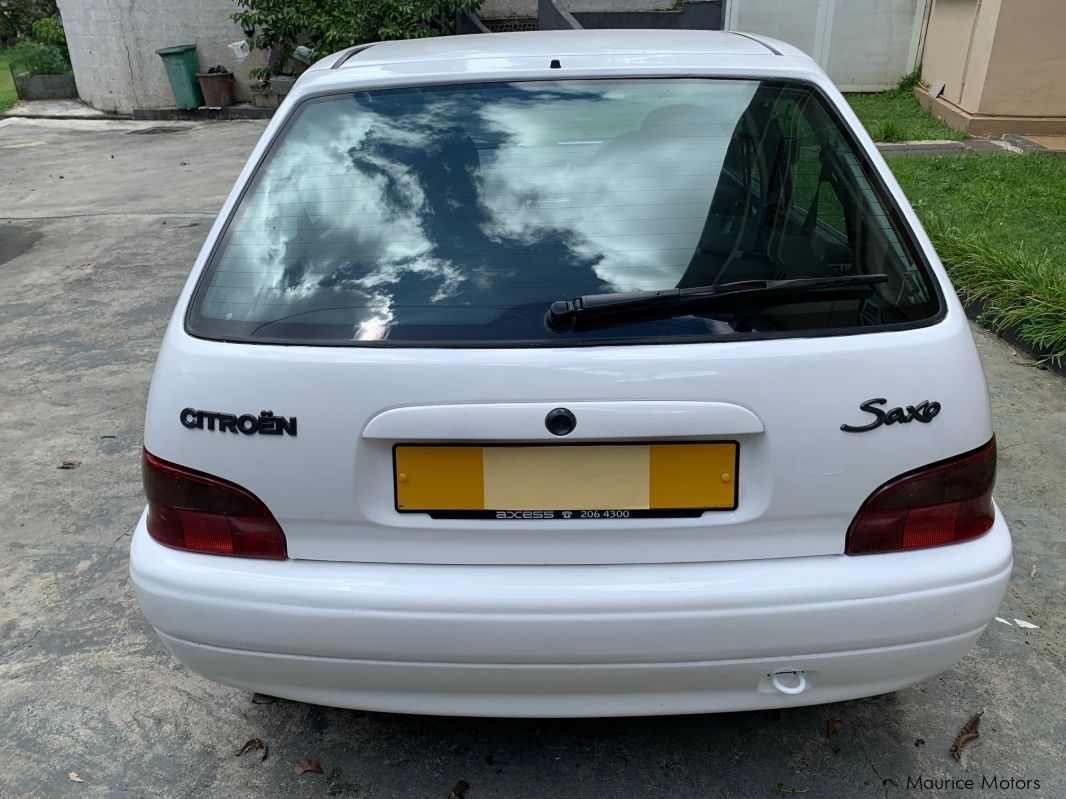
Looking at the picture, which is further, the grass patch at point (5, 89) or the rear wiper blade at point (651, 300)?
the grass patch at point (5, 89)

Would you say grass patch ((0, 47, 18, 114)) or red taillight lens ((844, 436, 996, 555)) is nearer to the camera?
red taillight lens ((844, 436, 996, 555))

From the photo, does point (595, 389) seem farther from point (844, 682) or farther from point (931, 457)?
point (844, 682)

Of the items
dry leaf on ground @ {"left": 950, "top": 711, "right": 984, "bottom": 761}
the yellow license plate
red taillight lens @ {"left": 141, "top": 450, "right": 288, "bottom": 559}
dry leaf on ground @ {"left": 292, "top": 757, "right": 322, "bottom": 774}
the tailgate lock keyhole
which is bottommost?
dry leaf on ground @ {"left": 292, "top": 757, "right": 322, "bottom": 774}

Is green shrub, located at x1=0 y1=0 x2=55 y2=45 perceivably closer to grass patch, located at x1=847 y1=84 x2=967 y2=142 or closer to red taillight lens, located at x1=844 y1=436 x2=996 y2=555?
grass patch, located at x1=847 y1=84 x2=967 y2=142

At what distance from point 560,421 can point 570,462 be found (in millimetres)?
94

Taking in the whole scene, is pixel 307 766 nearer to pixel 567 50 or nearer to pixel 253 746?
pixel 253 746

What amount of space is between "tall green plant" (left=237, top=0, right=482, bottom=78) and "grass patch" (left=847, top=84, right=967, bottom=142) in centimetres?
501

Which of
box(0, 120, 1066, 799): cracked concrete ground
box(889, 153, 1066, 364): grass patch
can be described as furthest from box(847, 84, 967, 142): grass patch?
box(0, 120, 1066, 799): cracked concrete ground

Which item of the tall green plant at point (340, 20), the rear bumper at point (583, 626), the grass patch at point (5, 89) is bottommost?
the grass patch at point (5, 89)

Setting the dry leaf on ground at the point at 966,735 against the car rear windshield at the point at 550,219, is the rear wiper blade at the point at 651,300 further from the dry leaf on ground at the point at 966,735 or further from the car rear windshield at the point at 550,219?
the dry leaf on ground at the point at 966,735

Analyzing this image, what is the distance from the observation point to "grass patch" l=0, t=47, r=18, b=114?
1530 centimetres

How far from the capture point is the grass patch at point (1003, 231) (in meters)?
4.70

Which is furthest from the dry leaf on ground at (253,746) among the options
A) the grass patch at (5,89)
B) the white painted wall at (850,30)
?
the grass patch at (5,89)

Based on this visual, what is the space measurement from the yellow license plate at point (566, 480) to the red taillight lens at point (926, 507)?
0.28 metres
